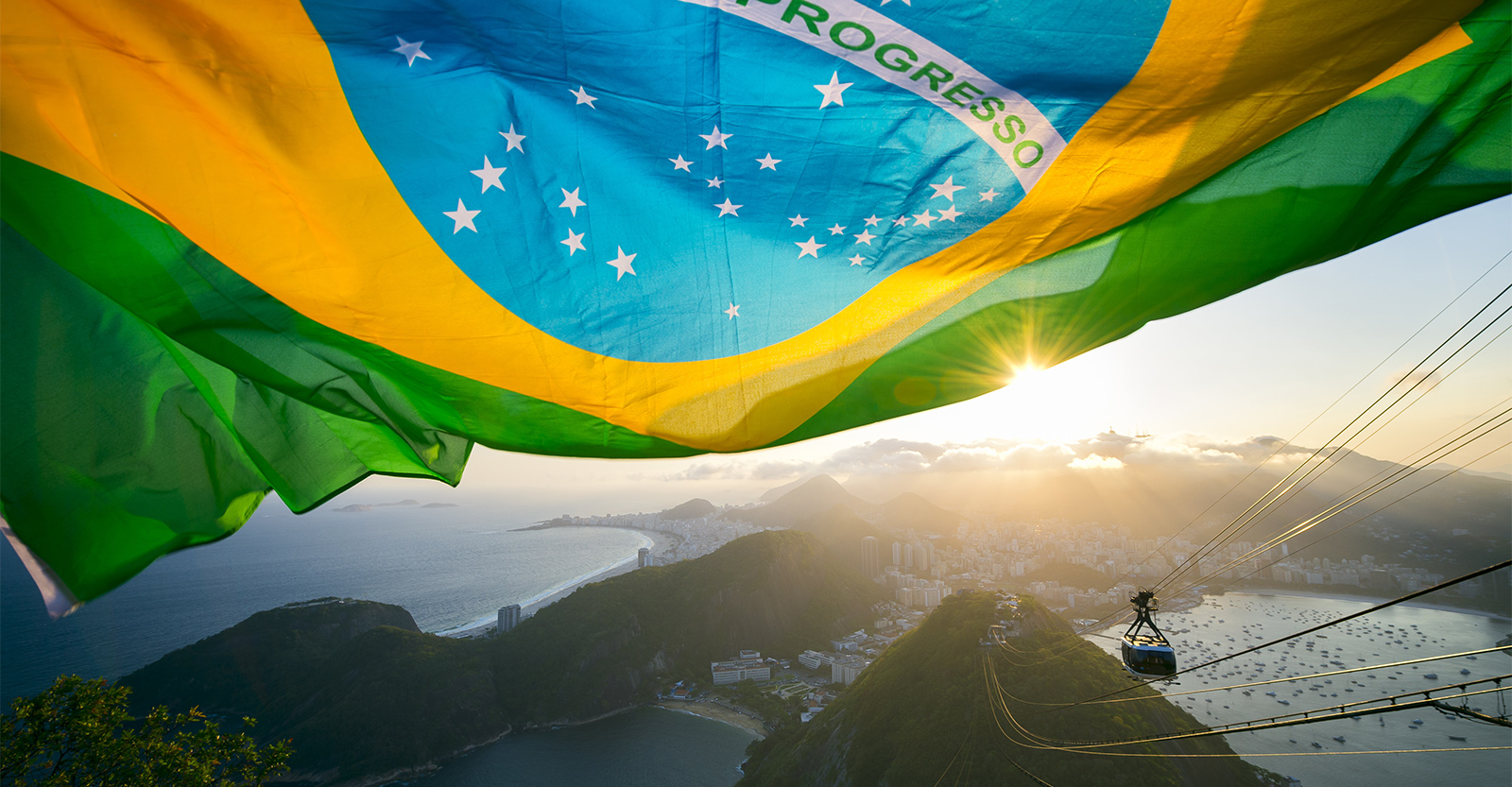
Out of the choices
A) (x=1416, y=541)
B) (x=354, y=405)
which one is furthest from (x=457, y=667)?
(x=1416, y=541)

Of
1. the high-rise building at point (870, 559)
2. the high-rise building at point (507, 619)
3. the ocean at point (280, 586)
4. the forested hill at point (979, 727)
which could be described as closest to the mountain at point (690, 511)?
the ocean at point (280, 586)

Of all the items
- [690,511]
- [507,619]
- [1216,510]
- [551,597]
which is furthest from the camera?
[690,511]

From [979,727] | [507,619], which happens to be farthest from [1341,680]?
[507,619]

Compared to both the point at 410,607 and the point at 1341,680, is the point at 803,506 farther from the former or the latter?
the point at 1341,680

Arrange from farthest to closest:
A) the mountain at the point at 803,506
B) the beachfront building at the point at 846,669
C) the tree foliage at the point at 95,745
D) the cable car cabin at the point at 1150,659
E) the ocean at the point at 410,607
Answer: the mountain at the point at 803,506
the beachfront building at the point at 846,669
the ocean at the point at 410,607
the cable car cabin at the point at 1150,659
the tree foliage at the point at 95,745

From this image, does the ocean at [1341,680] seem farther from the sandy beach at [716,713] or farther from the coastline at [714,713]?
the sandy beach at [716,713]

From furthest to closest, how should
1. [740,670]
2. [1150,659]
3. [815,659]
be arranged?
1. [815,659]
2. [740,670]
3. [1150,659]

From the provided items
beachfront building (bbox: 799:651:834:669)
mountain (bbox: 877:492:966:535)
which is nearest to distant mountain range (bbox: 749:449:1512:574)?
mountain (bbox: 877:492:966:535)

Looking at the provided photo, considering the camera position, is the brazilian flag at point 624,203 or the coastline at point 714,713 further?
the coastline at point 714,713
